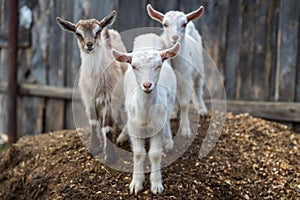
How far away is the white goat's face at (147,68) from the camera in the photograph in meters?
3.29

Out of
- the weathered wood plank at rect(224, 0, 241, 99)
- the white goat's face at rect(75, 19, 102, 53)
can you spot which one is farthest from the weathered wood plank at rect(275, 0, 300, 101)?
the white goat's face at rect(75, 19, 102, 53)

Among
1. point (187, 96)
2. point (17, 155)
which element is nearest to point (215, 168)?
point (187, 96)

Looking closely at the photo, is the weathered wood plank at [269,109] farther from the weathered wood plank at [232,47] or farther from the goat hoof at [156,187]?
the goat hoof at [156,187]

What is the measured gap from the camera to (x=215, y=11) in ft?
19.8

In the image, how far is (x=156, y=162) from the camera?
3.70 metres

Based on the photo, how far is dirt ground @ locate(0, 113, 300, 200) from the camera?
386cm

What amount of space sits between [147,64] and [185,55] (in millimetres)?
1197

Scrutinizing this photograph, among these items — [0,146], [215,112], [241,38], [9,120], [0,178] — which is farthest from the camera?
[0,146]

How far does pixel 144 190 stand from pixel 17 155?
187cm

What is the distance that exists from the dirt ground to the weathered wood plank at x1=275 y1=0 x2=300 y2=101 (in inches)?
26.9

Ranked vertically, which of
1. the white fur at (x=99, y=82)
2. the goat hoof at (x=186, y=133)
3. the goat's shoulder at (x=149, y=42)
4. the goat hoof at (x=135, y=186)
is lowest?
the goat hoof at (x=135, y=186)

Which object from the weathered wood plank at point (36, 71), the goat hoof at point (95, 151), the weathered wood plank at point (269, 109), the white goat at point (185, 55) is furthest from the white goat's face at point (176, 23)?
the weathered wood plank at point (36, 71)

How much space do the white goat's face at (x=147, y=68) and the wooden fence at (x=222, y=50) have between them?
2717mm

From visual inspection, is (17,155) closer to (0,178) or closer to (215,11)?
(0,178)
